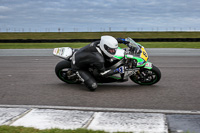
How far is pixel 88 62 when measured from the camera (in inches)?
295

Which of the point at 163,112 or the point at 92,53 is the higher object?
the point at 92,53

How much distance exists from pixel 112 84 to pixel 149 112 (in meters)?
3.05

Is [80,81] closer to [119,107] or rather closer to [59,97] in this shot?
[59,97]

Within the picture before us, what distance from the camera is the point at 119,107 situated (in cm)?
577

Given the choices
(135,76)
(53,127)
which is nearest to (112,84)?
(135,76)

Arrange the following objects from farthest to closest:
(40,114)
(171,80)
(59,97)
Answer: (171,80)
(59,97)
(40,114)

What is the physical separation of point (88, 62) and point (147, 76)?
1.61 meters

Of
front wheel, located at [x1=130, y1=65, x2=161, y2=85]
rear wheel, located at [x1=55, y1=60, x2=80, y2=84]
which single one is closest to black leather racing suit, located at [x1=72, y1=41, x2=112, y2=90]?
rear wheel, located at [x1=55, y1=60, x2=80, y2=84]

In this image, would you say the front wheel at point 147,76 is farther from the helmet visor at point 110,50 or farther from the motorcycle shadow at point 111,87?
the helmet visor at point 110,50

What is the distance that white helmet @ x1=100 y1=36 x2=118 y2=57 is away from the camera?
716 centimetres

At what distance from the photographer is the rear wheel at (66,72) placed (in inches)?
317

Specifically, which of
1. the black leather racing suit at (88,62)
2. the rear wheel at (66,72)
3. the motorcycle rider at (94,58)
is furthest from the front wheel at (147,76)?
the rear wheel at (66,72)

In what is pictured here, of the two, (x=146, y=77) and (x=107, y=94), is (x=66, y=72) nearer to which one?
(x=107, y=94)

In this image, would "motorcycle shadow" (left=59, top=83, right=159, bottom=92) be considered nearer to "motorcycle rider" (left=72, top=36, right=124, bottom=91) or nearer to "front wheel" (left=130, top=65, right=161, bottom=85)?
"front wheel" (left=130, top=65, right=161, bottom=85)
